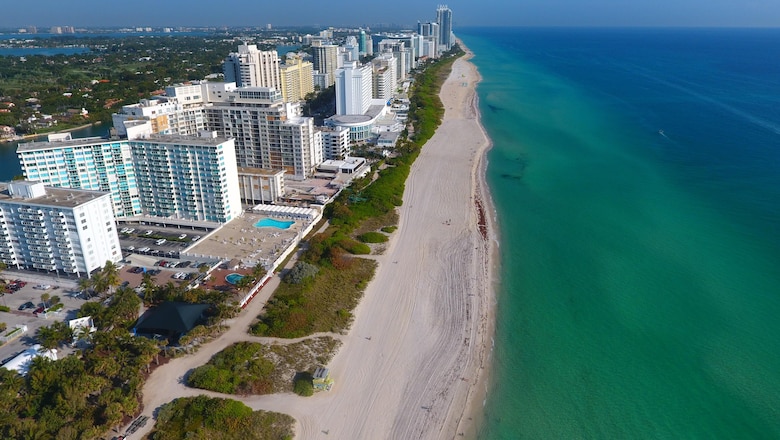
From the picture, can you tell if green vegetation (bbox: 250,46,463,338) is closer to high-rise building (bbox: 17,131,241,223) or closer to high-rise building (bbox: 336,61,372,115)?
high-rise building (bbox: 17,131,241,223)

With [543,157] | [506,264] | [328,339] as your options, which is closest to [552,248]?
[506,264]

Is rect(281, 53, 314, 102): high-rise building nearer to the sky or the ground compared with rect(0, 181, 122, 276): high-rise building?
nearer to the sky

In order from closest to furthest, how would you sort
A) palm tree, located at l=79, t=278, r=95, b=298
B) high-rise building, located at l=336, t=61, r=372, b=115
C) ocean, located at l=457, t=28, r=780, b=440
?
1. ocean, located at l=457, t=28, r=780, b=440
2. palm tree, located at l=79, t=278, r=95, b=298
3. high-rise building, located at l=336, t=61, r=372, b=115

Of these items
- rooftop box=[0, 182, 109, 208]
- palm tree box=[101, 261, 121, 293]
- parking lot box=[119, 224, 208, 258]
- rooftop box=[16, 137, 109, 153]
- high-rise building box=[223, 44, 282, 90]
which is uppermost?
high-rise building box=[223, 44, 282, 90]

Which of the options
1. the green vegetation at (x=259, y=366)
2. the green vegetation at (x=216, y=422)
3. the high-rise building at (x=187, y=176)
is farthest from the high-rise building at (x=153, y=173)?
the green vegetation at (x=216, y=422)

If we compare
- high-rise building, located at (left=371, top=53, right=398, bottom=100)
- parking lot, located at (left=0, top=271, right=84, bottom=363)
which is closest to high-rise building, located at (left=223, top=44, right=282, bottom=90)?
high-rise building, located at (left=371, top=53, right=398, bottom=100)

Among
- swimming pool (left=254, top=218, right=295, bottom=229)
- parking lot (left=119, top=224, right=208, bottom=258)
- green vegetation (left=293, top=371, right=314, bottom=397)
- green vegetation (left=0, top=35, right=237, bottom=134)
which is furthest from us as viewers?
green vegetation (left=0, top=35, right=237, bottom=134)

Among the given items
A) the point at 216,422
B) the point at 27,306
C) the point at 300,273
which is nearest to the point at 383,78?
the point at 300,273

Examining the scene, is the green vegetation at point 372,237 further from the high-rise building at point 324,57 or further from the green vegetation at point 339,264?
the high-rise building at point 324,57
